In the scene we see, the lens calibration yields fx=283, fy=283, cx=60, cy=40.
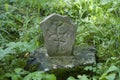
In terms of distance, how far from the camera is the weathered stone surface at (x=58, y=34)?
3.31m

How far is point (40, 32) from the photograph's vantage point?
3967mm

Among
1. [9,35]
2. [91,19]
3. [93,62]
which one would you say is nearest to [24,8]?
[9,35]

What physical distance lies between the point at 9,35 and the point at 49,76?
1.35 metres

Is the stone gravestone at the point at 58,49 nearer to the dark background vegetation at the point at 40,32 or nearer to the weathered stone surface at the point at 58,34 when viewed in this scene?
the weathered stone surface at the point at 58,34

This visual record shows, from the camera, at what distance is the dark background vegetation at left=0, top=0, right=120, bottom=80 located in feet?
10.2

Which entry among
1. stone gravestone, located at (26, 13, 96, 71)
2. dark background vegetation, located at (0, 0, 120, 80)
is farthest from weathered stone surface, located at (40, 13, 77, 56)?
dark background vegetation, located at (0, 0, 120, 80)

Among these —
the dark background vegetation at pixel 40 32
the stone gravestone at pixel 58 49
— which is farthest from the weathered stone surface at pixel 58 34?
the dark background vegetation at pixel 40 32

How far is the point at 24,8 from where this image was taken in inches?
187

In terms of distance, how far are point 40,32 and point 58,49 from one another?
63 cm

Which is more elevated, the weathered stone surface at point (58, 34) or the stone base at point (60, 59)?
the weathered stone surface at point (58, 34)

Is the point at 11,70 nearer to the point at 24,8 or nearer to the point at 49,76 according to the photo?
the point at 49,76

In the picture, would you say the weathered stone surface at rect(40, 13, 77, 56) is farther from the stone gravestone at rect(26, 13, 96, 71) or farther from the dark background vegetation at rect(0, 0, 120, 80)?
the dark background vegetation at rect(0, 0, 120, 80)

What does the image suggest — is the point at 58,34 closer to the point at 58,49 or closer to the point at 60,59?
the point at 58,49

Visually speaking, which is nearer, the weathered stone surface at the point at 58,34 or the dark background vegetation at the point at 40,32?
the dark background vegetation at the point at 40,32
